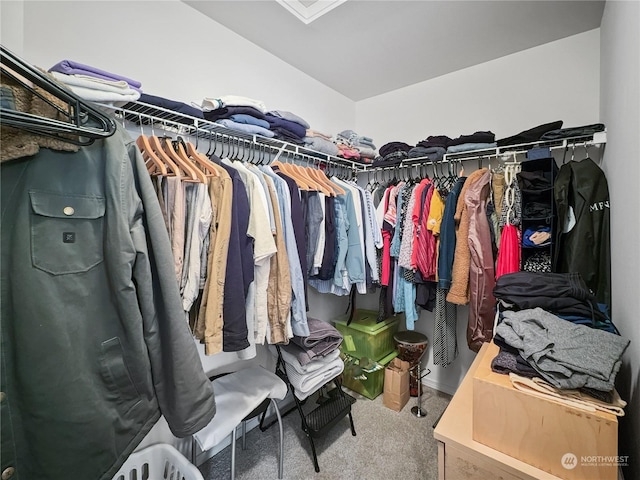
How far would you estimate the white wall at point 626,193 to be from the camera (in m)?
0.87

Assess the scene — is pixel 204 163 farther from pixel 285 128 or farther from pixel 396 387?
pixel 396 387

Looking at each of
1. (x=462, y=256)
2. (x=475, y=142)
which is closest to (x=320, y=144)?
(x=475, y=142)

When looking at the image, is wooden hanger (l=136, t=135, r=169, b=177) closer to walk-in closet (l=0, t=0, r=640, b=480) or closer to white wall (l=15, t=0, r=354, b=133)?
walk-in closet (l=0, t=0, r=640, b=480)

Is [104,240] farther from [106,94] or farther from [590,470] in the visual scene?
[590,470]

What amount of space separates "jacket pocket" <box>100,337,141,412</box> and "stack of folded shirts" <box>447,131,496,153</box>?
2105 millimetres

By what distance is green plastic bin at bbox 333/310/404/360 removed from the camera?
2.26m

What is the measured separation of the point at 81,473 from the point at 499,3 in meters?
2.60

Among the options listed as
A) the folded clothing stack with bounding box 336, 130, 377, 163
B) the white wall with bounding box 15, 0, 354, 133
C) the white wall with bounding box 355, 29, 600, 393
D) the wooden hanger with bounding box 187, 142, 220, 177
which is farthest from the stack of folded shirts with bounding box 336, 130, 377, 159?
the wooden hanger with bounding box 187, 142, 220, 177

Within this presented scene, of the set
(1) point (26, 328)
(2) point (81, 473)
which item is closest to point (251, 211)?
(1) point (26, 328)

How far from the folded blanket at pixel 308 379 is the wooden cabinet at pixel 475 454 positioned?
0.84m

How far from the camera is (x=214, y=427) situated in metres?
1.23

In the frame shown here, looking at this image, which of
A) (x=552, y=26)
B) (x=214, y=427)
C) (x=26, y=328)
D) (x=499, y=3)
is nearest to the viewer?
(x=26, y=328)

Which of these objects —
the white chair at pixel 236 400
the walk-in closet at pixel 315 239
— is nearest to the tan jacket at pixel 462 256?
the walk-in closet at pixel 315 239

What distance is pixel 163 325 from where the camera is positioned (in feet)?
2.50
